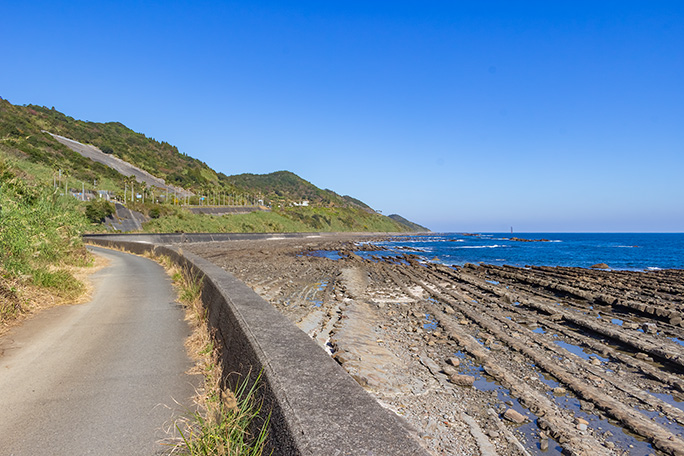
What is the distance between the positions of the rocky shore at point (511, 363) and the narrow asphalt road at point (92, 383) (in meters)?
3.00

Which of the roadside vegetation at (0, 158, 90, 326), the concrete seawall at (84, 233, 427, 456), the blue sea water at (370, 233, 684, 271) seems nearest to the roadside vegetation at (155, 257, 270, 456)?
the concrete seawall at (84, 233, 427, 456)

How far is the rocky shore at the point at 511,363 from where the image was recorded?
5.18 m

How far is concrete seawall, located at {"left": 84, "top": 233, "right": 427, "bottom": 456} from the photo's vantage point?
6.26ft

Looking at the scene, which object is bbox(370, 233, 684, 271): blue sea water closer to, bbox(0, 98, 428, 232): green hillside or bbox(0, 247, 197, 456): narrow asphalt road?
bbox(0, 98, 428, 232): green hillside

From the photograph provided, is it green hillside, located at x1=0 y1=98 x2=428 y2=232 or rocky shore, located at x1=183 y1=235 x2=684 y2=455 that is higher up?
green hillside, located at x1=0 y1=98 x2=428 y2=232

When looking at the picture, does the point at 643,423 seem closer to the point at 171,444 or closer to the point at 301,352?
the point at 301,352

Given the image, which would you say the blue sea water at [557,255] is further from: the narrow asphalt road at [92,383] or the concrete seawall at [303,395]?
the concrete seawall at [303,395]

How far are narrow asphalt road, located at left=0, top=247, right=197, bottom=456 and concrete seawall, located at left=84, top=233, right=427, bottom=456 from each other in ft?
2.64

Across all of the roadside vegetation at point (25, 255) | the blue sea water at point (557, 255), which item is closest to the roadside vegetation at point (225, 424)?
the roadside vegetation at point (25, 255)

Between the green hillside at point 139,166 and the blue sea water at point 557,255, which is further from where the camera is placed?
the green hillside at point 139,166

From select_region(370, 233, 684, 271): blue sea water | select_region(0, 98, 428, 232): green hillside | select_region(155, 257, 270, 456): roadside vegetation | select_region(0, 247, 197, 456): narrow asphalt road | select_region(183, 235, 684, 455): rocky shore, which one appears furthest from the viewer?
select_region(0, 98, 428, 232): green hillside

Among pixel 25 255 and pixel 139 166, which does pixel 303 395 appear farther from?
pixel 139 166

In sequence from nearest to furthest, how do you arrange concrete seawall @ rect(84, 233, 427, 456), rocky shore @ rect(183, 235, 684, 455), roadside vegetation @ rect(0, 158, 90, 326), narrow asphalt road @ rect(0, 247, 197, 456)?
concrete seawall @ rect(84, 233, 427, 456)
narrow asphalt road @ rect(0, 247, 197, 456)
rocky shore @ rect(183, 235, 684, 455)
roadside vegetation @ rect(0, 158, 90, 326)

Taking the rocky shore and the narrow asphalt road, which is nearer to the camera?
the narrow asphalt road
